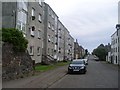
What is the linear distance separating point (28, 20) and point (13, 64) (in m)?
15.9

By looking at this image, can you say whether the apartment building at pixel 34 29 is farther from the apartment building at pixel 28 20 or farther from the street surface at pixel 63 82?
the street surface at pixel 63 82

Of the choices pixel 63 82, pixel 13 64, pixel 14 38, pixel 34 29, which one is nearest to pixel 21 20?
pixel 34 29

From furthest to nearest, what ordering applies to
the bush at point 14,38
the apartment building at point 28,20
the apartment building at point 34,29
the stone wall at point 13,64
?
the apartment building at point 34,29 → the apartment building at point 28,20 → the bush at point 14,38 → the stone wall at point 13,64

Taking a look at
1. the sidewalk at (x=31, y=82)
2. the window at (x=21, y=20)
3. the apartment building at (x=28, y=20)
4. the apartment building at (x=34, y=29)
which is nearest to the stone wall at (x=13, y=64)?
the sidewalk at (x=31, y=82)

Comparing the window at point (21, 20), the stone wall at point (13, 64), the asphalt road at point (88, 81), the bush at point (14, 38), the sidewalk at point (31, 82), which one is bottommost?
the asphalt road at point (88, 81)

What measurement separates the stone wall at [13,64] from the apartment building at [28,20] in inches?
318

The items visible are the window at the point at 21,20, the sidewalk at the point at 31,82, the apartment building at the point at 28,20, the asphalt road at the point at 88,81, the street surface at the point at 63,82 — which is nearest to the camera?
the sidewalk at the point at 31,82

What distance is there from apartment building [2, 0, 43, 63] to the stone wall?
8084 millimetres

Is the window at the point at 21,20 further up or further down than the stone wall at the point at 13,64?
further up

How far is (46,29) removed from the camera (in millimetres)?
50031

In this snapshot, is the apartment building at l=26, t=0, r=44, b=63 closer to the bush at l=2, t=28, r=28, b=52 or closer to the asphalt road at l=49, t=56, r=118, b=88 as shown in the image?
the asphalt road at l=49, t=56, r=118, b=88

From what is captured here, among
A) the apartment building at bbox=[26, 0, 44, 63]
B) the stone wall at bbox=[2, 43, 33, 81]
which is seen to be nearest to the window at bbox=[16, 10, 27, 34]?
the apartment building at bbox=[26, 0, 44, 63]

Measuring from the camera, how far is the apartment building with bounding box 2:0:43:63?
28.4 metres

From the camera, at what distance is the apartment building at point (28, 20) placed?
2836 cm
